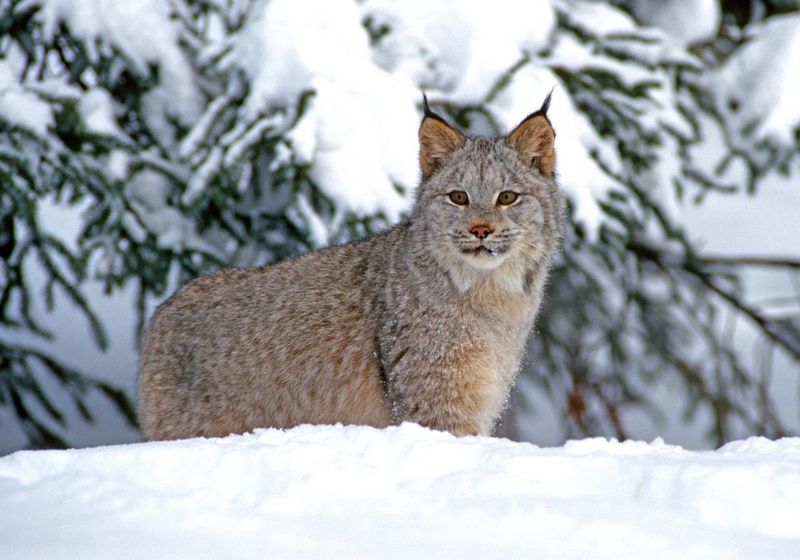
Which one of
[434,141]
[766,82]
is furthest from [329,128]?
[766,82]

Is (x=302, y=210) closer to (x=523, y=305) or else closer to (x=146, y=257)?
(x=146, y=257)

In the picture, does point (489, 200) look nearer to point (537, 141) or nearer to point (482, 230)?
point (482, 230)

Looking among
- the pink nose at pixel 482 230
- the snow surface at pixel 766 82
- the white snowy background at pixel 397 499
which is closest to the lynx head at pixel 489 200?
the pink nose at pixel 482 230

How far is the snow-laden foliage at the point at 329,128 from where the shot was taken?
20.9 feet

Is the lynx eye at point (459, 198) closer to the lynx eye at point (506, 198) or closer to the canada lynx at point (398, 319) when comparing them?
the canada lynx at point (398, 319)

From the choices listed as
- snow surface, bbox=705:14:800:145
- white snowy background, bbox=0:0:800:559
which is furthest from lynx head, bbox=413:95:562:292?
snow surface, bbox=705:14:800:145

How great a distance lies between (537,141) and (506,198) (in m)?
0.35

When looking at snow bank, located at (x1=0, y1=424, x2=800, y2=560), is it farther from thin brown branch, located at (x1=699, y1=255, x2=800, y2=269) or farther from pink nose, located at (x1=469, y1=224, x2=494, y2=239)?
thin brown branch, located at (x1=699, y1=255, x2=800, y2=269)

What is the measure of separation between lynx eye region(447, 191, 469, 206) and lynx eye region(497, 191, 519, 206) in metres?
0.14

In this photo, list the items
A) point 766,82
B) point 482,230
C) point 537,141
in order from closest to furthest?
1. point 482,230
2. point 537,141
3. point 766,82

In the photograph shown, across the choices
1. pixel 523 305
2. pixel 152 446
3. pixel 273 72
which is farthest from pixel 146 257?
pixel 152 446

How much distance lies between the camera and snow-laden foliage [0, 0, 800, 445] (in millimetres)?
6355

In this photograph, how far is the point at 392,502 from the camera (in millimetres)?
2961

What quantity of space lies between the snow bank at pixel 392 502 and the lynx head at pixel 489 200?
1.24m
